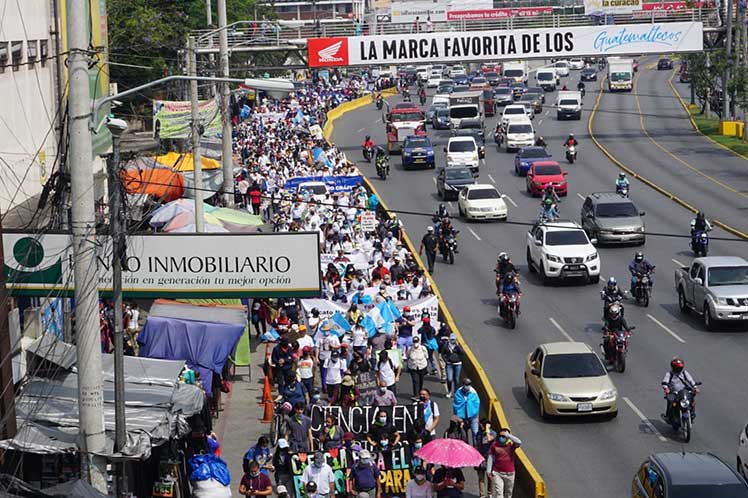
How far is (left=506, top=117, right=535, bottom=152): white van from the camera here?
69.6 m

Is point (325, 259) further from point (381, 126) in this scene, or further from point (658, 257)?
point (381, 126)

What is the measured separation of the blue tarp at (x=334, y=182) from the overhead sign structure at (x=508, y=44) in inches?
683

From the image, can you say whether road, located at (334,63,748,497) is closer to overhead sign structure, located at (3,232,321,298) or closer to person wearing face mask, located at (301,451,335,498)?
person wearing face mask, located at (301,451,335,498)

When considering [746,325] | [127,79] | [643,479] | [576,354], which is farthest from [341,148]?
[643,479]

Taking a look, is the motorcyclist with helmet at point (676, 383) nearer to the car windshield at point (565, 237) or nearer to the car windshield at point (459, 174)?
the car windshield at point (565, 237)

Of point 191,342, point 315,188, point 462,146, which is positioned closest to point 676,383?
point 191,342

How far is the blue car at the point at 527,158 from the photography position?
60.7 metres

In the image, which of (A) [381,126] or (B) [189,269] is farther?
(A) [381,126]

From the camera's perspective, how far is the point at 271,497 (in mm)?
22344

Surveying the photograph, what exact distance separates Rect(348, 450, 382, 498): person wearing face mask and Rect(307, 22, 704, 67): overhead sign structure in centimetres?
4881

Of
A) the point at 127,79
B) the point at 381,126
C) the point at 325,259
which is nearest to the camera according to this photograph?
the point at 325,259

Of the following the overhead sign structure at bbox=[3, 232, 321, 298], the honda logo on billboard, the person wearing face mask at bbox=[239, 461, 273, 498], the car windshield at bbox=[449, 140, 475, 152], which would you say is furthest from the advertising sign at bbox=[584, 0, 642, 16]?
the person wearing face mask at bbox=[239, 461, 273, 498]

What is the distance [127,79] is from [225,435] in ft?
162

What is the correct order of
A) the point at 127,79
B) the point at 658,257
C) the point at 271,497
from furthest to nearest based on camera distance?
the point at 127,79 < the point at 658,257 < the point at 271,497
